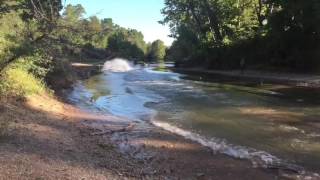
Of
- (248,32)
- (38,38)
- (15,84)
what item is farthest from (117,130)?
(248,32)

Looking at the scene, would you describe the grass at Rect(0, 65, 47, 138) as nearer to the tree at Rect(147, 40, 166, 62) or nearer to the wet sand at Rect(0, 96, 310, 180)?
the wet sand at Rect(0, 96, 310, 180)

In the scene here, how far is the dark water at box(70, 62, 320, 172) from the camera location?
44.5 ft

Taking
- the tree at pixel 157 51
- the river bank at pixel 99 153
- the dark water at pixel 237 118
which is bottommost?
the tree at pixel 157 51

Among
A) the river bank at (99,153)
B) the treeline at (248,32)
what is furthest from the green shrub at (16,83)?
the treeline at (248,32)

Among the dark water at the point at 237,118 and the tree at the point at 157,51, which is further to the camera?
the tree at the point at 157,51

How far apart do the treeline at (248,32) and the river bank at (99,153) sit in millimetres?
26190

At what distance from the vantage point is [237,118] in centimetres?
1988

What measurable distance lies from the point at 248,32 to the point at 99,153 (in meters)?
53.1

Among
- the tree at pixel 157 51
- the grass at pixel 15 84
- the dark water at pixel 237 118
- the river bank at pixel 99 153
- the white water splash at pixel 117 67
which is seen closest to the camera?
the river bank at pixel 99 153

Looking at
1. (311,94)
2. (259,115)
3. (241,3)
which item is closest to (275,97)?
(311,94)

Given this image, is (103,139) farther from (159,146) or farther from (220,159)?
(220,159)

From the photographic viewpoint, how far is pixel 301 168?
11562 millimetres

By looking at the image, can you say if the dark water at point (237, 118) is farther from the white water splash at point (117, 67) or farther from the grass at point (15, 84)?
the white water splash at point (117, 67)

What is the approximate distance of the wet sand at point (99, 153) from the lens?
9.63m
